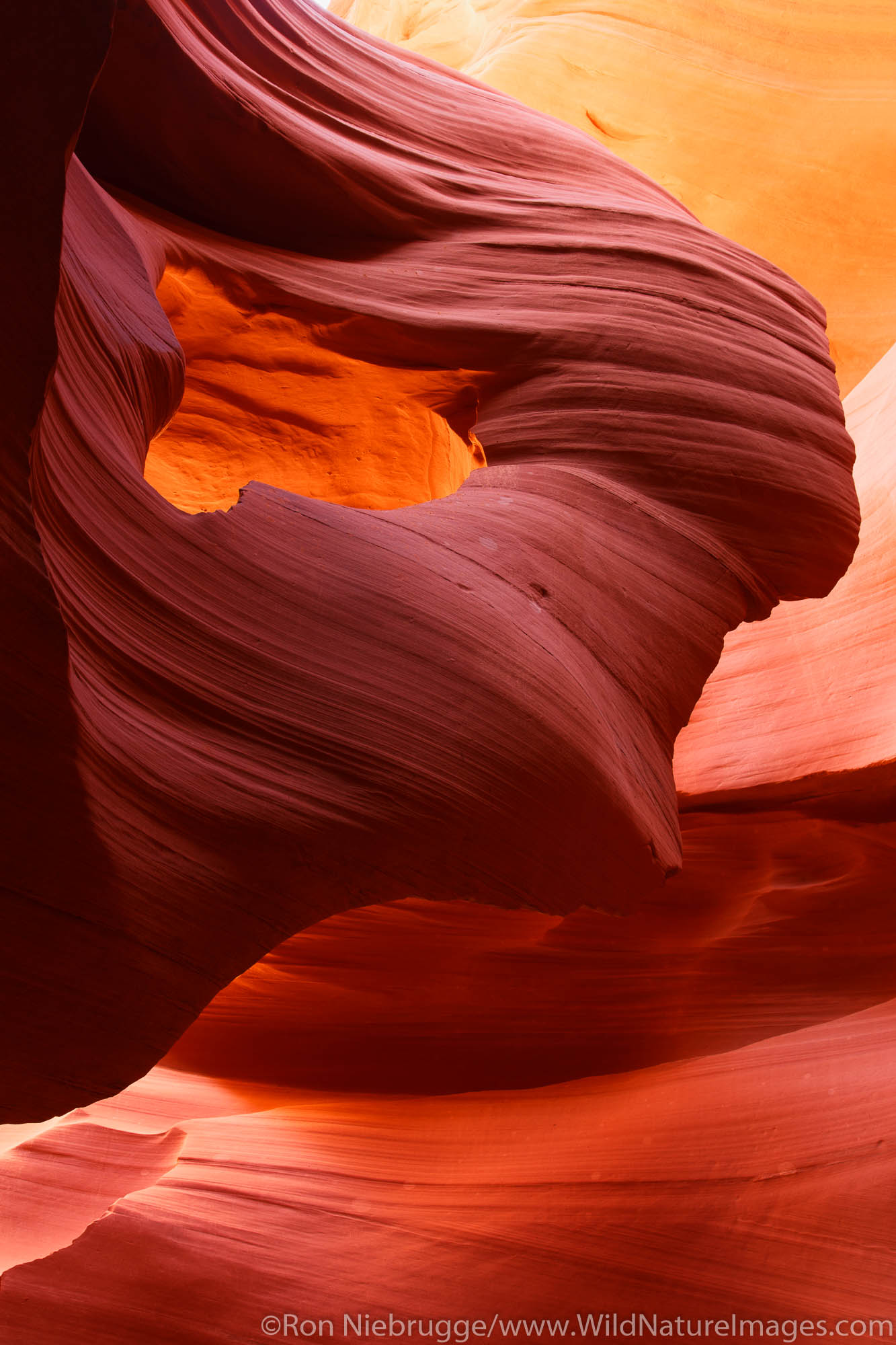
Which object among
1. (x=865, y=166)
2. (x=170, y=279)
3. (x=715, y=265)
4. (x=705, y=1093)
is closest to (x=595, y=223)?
(x=715, y=265)

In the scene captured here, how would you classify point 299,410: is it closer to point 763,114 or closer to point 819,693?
point 819,693

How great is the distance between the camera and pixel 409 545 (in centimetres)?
158

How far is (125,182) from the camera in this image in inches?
72.1

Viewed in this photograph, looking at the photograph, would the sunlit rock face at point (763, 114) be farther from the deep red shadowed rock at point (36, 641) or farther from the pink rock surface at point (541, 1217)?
the deep red shadowed rock at point (36, 641)

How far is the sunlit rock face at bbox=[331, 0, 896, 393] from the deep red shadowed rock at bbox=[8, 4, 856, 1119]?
80.5 inches

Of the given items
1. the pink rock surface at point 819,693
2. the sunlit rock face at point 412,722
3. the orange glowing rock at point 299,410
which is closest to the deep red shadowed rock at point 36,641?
the sunlit rock face at point 412,722

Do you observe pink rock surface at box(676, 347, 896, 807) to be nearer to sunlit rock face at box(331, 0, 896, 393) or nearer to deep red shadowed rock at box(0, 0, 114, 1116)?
sunlit rock face at box(331, 0, 896, 393)

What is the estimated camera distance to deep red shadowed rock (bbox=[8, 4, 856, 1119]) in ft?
4.13

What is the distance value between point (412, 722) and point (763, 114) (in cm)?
402

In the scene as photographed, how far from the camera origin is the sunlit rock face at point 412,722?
125 cm

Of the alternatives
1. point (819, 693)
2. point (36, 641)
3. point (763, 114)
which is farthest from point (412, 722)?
point (763, 114)

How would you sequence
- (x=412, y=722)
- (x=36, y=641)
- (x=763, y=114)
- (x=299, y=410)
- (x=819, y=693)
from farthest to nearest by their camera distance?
(x=763, y=114)
(x=819, y=693)
(x=299, y=410)
(x=412, y=722)
(x=36, y=641)

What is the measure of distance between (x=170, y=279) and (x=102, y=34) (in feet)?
3.19

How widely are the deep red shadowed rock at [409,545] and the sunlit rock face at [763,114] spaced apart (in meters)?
2.04
